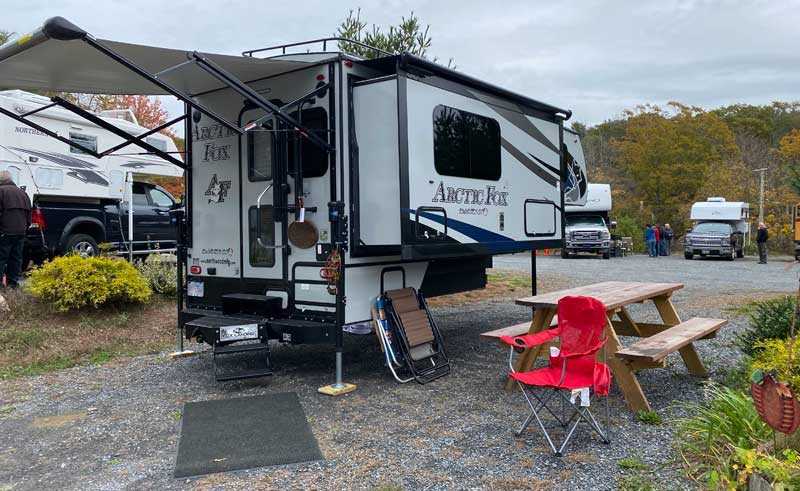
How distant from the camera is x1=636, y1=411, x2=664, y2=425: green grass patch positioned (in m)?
4.18

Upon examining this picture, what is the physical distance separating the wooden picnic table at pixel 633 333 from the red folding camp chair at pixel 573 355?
0.32 meters

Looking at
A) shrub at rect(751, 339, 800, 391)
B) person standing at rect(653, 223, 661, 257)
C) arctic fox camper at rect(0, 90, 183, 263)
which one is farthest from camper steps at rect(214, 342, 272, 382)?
person standing at rect(653, 223, 661, 257)

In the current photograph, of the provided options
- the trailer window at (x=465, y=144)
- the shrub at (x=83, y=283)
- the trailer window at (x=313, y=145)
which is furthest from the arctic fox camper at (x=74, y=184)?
the trailer window at (x=465, y=144)

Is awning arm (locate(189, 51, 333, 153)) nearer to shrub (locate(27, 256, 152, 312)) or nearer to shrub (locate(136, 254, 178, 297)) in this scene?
shrub (locate(27, 256, 152, 312))

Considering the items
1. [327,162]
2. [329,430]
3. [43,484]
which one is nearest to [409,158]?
[327,162]

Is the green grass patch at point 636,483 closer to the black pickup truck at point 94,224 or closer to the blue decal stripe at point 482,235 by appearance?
the blue decal stripe at point 482,235

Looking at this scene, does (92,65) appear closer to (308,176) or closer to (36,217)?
(308,176)

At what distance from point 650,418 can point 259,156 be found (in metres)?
3.76

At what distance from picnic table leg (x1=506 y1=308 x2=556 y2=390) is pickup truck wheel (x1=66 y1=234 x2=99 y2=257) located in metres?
7.42

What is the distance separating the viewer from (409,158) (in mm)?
5020

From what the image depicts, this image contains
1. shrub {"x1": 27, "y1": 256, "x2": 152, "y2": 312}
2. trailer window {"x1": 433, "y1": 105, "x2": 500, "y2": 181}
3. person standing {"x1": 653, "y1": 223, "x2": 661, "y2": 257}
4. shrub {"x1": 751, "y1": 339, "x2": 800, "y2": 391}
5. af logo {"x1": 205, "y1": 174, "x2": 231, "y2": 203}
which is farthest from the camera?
person standing {"x1": 653, "y1": 223, "x2": 661, "y2": 257}

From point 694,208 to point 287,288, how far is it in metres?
22.9

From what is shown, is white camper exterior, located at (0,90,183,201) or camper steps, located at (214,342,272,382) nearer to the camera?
camper steps, located at (214,342,272,382)

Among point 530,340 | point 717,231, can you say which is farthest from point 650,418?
point 717,231
